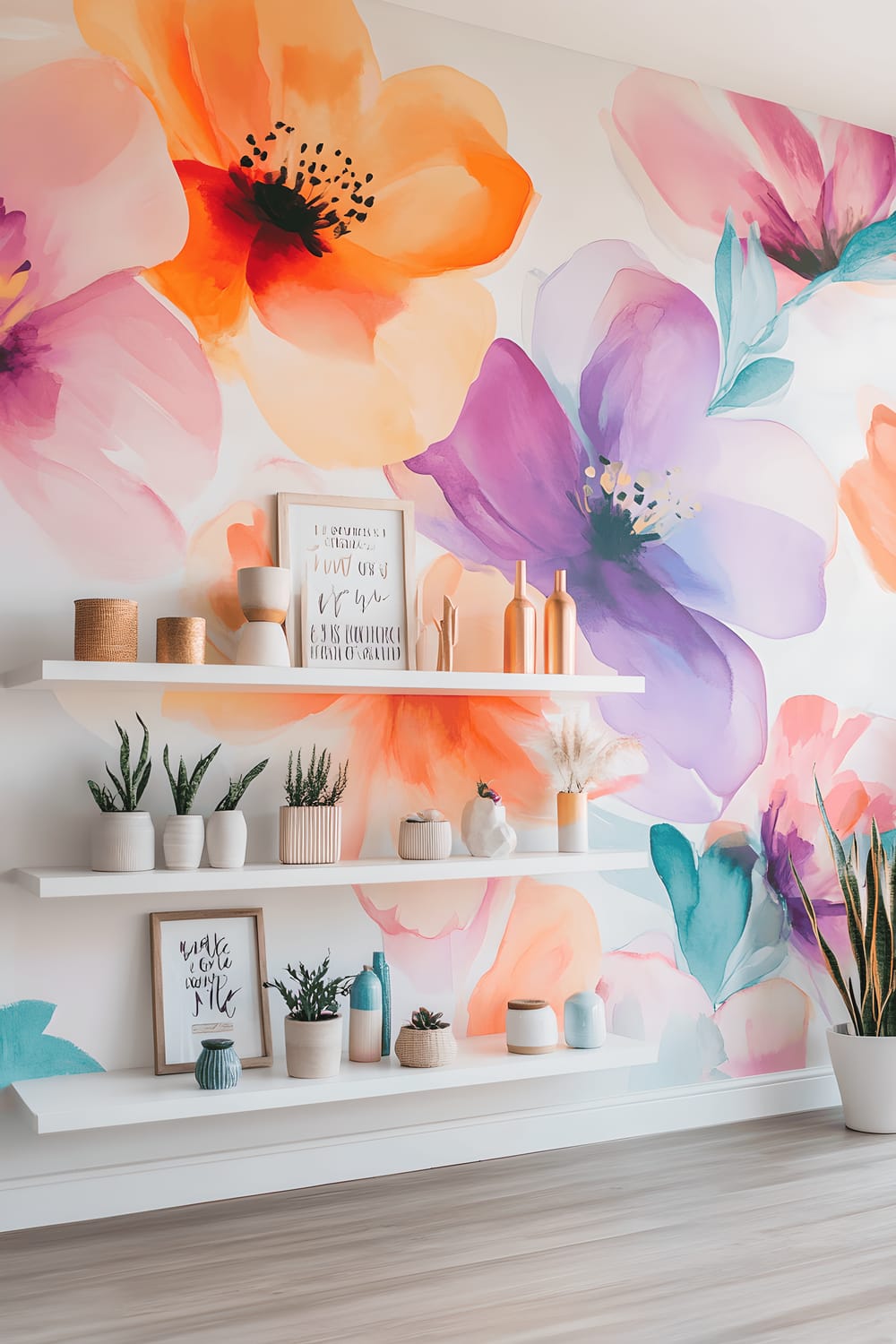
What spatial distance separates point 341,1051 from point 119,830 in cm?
73

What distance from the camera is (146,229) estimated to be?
2.66 m

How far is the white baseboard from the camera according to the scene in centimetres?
246

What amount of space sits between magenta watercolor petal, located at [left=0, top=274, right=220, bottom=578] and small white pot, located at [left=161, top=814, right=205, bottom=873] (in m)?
0.55

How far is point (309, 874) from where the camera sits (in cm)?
255

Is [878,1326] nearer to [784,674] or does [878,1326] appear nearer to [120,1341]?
[120,1341]

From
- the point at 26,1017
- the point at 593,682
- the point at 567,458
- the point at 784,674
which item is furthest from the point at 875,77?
the point at 26,1017

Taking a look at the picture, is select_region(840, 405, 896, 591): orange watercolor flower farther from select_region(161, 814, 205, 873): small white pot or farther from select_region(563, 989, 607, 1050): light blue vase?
select_region(161, 814, 205, 873): small white pot

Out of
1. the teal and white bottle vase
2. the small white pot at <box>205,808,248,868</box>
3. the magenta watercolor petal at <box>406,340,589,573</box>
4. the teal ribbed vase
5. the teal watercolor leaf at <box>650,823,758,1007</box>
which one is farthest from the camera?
the teal watercolor leaf at <box>650,823,758,1007</box>

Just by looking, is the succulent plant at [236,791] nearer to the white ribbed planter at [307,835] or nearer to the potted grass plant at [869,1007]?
the white ribbed planter at [307,835]

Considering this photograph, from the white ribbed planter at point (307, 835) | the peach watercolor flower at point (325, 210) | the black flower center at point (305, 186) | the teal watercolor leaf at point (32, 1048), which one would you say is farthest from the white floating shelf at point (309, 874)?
the black flower center at point (305, 186)

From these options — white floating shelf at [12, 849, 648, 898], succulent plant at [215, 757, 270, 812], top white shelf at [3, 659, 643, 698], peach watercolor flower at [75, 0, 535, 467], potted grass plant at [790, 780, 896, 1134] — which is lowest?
potted grass plant at [790, 780, 896, 1134]

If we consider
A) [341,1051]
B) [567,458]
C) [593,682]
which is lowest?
[341,1051]

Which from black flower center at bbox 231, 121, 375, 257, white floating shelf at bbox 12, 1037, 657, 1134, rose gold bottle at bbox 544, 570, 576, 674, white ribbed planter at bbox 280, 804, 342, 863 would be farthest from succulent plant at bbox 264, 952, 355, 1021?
black flower center at bbox 231, 121, 375, 257

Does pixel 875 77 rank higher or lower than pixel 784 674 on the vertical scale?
higher
